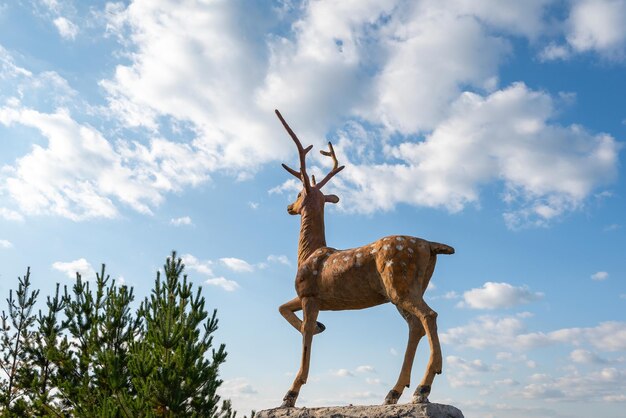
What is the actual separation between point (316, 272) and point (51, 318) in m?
7.46

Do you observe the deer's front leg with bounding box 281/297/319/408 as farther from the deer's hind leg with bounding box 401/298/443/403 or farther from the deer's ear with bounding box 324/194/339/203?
the deer's ear with bounding box 324/194/339/203

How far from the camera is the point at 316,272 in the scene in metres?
7.39

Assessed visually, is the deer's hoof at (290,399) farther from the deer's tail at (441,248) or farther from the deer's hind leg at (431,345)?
the deer's tail at (441,248)

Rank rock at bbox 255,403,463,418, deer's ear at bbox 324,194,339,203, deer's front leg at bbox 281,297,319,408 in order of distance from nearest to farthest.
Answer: rock at bbox 255,403,463,418, deer's front leg at bbox 281,297,319,408, deer's ear at bbox 324,194,339,203

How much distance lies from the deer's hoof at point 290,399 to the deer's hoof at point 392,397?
40.9 inches

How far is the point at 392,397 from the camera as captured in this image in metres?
6.64

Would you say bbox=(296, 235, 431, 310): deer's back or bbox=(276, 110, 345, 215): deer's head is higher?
bbox=(276, 110, 345, 215): deer's head

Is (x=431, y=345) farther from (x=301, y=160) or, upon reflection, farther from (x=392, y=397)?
(x=301, y=160)

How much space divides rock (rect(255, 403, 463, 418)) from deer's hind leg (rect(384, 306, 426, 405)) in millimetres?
529

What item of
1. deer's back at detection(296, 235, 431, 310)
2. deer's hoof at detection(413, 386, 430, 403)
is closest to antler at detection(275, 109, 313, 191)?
deer's back at detection(296, 235, 431, 310)

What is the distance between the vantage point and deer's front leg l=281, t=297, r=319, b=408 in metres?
6.98

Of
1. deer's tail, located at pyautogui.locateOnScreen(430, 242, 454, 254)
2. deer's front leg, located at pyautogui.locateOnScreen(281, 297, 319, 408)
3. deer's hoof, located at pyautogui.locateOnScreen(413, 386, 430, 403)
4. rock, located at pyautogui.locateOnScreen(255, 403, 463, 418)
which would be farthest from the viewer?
deer's front leg, located at pyautogui.locateOnScreen(281, 297, 319, 408)

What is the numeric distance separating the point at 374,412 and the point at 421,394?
1.62ft

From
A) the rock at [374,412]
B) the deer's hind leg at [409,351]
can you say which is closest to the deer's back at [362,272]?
the deer's hind leg at [409,351]
